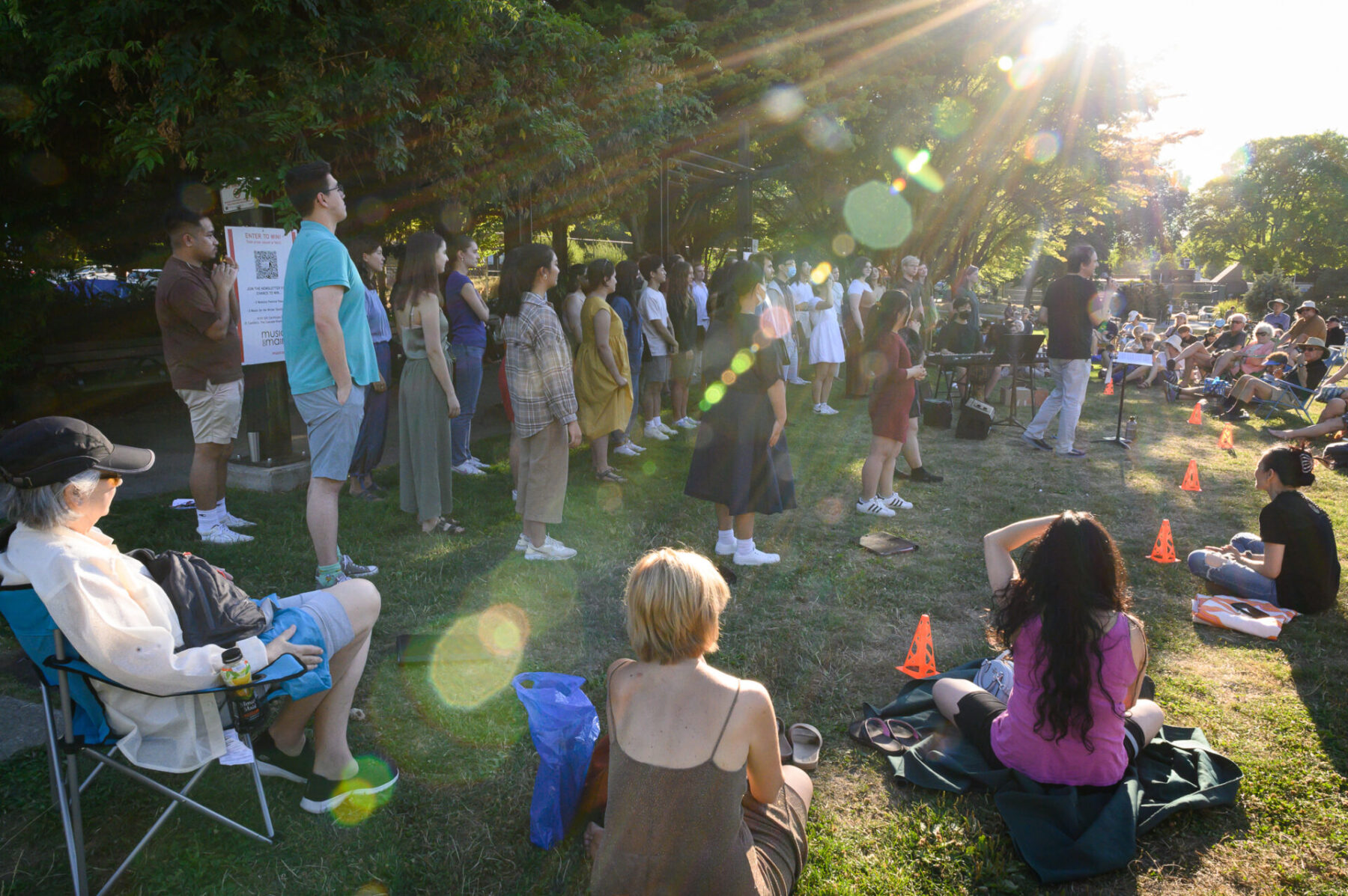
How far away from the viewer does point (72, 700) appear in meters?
2.11

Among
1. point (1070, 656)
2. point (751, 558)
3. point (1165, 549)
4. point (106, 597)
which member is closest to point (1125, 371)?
point (1165, 549)

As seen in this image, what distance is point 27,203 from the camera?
804 cm

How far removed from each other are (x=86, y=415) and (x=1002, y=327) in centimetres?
1276

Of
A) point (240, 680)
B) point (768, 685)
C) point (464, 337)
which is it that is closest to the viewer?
point (240, 680)

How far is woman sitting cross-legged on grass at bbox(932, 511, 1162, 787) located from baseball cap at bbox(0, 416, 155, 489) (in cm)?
268

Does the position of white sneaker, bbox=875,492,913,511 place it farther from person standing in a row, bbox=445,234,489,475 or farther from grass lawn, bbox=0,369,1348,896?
person standing in a row, bbox=445,234,489,475

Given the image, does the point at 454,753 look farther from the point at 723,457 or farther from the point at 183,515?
the point at 183,515

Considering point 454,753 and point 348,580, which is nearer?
point 348,580

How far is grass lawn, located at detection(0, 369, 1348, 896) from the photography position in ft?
8.20

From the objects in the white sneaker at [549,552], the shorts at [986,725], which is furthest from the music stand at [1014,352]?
the shorts at [986,725]

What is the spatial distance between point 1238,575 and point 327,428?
512cm

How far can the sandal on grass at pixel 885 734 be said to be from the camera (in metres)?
3.11

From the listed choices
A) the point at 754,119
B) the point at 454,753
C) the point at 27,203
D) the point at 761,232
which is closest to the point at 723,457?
the point at 454,753

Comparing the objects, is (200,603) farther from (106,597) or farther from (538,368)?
(538,368)
